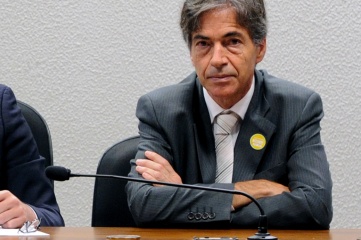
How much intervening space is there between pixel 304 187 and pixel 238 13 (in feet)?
2.03

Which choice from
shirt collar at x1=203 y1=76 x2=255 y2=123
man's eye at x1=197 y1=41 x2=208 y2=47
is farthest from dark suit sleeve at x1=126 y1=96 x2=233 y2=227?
man's eye at x1=197 y1=41 x2=208 y2=47

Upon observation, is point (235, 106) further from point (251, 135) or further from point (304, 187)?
point (304, 187)

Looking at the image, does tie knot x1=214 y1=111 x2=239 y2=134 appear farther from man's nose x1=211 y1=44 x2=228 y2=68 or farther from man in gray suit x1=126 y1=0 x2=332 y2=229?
man's nose x1=211 y1=44 x2=228 y2=68

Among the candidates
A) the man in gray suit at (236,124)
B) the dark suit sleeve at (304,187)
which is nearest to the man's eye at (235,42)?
the man in gray suit at (236,124)

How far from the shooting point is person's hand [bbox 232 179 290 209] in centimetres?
250

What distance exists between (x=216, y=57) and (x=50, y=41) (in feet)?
3.94

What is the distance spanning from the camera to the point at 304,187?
260 centimetres

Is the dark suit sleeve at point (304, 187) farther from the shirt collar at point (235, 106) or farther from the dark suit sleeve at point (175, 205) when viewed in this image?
the shirt collar at point (235, 106)

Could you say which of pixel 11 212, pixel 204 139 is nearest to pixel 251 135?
pixel 204 139

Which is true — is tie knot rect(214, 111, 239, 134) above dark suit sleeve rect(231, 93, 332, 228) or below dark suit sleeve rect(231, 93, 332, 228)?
above

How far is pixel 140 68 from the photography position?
367 cm

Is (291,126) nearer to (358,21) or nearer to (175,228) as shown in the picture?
(175,228)

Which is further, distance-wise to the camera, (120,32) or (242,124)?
(120,32)

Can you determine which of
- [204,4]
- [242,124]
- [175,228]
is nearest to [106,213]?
[175,228]
